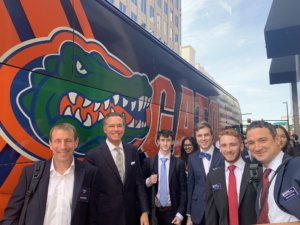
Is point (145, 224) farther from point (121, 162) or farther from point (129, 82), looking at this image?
point (129, 82)

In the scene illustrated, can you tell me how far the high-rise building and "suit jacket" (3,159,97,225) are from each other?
27.3 m

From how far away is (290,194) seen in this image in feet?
5.72

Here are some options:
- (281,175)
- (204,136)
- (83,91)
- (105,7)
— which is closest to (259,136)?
(281,175)

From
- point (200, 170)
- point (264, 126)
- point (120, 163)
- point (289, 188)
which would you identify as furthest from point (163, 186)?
point (289, 188)

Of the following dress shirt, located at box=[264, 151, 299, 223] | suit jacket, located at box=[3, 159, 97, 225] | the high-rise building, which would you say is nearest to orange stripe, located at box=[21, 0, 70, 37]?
suit jacket, located at box=[3, 159, 97, 225]

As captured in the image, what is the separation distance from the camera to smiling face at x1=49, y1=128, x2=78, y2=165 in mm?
2201

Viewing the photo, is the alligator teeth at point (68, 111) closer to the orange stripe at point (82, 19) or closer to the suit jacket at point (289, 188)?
the orange stripe at point (82, 19)

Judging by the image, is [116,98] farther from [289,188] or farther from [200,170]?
[289,188]

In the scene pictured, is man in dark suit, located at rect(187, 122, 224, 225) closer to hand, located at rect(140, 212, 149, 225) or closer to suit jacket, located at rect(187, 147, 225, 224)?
suit jacket, located at rect(187, 147, 225, 224)

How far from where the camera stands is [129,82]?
3.94 meters

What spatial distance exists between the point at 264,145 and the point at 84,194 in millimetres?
1479

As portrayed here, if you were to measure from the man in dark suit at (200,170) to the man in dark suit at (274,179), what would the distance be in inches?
47.3

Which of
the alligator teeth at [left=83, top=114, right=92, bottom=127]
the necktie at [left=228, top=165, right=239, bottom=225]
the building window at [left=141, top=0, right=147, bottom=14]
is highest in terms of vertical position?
the building window at [left=141, top=0, right=147, bottom=14]

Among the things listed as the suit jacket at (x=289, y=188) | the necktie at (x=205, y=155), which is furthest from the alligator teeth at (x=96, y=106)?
the suit jacket at (x=289, y=188)
